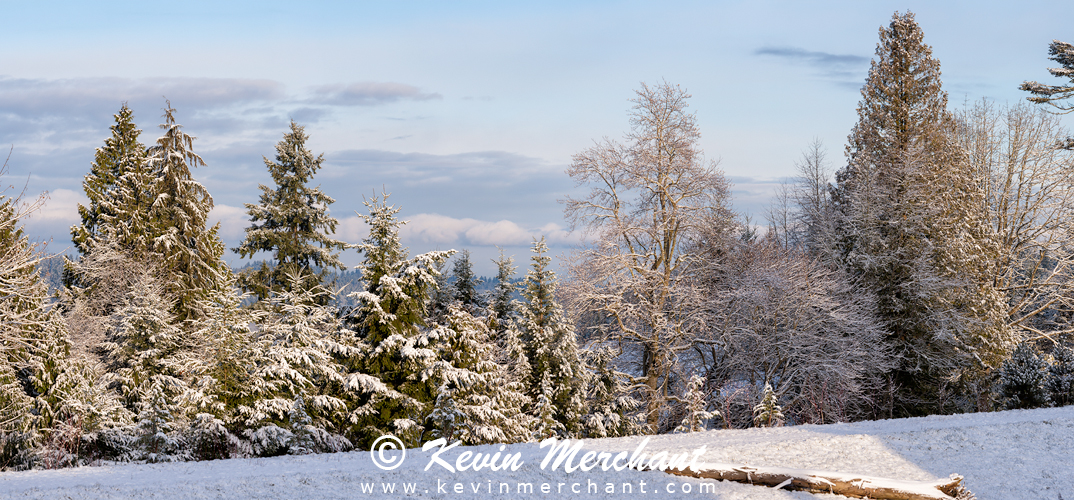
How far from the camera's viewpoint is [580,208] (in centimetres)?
2377

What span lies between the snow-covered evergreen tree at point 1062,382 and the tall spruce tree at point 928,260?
12.2 feet

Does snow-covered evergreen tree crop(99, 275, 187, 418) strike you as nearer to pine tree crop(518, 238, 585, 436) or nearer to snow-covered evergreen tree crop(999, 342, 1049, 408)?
pine tree crop(518, 238, 585, 436)

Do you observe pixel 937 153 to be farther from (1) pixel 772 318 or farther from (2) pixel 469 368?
(2) pixel 469 368

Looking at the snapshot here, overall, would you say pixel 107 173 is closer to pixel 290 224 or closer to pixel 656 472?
pixel 290 224

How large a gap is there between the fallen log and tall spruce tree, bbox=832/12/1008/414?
14.9m

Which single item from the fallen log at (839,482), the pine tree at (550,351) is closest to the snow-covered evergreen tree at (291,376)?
the pine tree at (550,351)

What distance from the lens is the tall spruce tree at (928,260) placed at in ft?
78.2

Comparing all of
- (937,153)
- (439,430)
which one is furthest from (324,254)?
(937,153)

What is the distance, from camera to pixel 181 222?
89.5ft

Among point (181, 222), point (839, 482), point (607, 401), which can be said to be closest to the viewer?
point (839, 482)

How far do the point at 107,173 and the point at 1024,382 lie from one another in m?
31.6

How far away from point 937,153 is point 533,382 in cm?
1698

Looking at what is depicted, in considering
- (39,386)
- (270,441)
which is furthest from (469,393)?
(39,386)

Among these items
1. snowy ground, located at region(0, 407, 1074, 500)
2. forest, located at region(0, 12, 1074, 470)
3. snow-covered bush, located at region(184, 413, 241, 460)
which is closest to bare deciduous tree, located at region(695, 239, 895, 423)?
forest, located at region(0, 12, 1074, 470)
